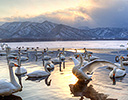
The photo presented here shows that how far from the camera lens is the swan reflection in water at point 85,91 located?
8857mm

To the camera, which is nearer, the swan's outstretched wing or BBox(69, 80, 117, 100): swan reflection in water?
BBox(69, 80, 117, 100): swan reflection in water

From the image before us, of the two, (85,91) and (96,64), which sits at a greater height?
(96,64)

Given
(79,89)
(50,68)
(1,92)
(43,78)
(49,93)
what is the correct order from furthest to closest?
(50,68) → (43,78) → (79,89) → (49,93) → (1,92)

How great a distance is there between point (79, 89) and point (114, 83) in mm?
2799

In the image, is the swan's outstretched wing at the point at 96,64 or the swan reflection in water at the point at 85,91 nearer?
the swan reflection in water at the point at 85,91

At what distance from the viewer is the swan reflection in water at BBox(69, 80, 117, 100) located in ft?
29.1

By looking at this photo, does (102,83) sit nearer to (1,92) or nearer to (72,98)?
(72,98)

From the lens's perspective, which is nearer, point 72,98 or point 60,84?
point 72,98

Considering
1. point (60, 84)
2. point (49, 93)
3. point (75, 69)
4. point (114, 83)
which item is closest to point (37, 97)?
point (49, 93)

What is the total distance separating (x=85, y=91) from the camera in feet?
32.3

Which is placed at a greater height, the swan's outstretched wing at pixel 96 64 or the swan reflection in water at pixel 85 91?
the swan's outstretched wing at pixel 96 64

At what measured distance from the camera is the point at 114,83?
11.3m

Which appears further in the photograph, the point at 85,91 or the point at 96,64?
the point at 96,64

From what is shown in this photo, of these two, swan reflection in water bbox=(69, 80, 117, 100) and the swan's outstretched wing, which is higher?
the swan's outstretched wing
